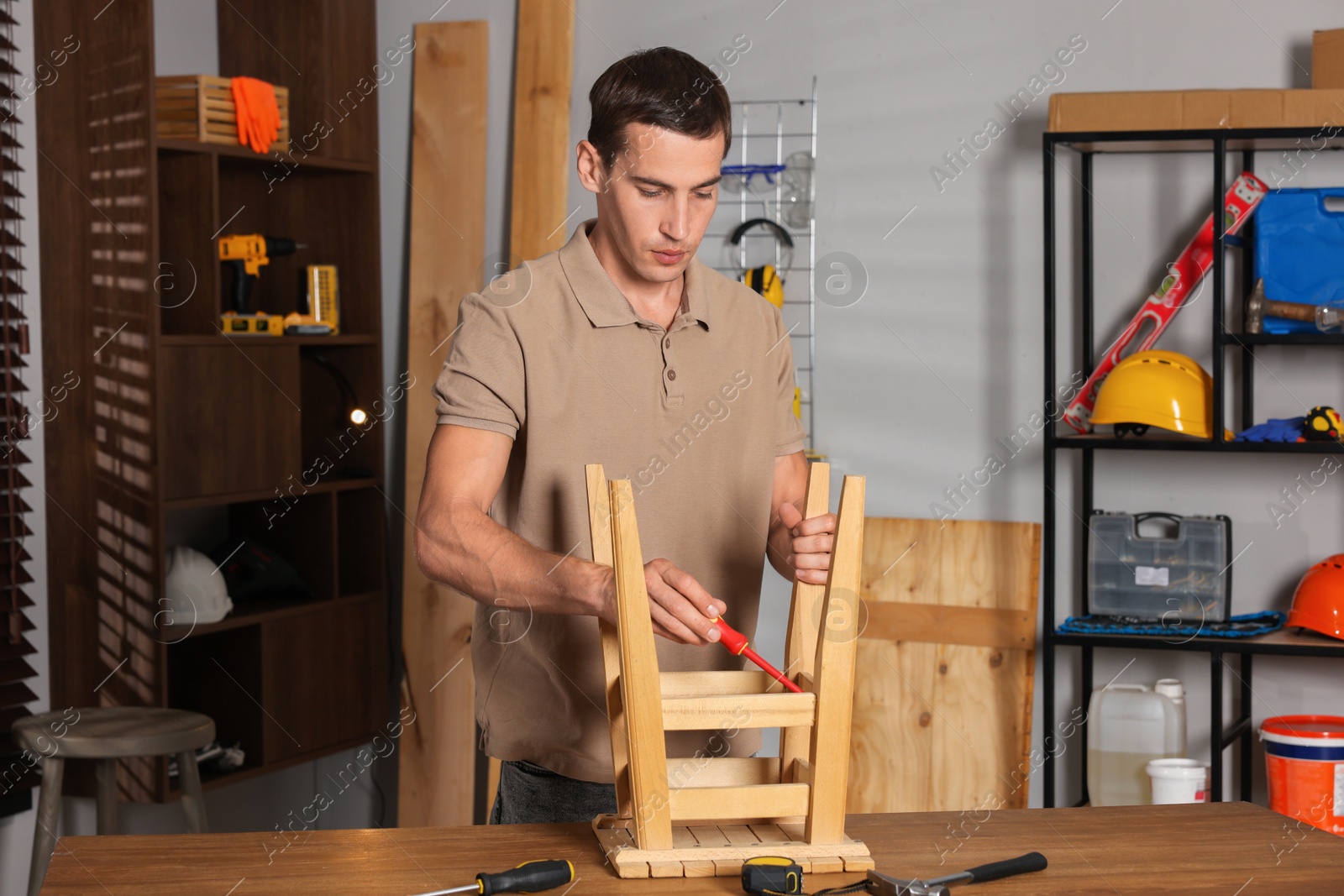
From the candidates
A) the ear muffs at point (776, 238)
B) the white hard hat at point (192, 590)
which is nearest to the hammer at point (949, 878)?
the ear muffs at point (776, 238)

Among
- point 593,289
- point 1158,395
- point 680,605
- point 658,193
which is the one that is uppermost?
point 658,193

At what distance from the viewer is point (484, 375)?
155 cm

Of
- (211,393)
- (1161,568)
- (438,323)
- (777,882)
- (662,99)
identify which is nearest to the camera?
(777,882)

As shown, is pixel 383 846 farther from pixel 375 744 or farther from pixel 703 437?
pixel 375 744

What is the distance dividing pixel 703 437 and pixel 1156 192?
1.78m

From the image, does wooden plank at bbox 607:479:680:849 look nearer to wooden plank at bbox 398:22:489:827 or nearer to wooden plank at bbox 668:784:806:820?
wooden plank at bbox 668:784:806:820

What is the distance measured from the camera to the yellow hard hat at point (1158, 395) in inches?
106

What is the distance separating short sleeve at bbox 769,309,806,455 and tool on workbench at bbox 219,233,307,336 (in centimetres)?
172

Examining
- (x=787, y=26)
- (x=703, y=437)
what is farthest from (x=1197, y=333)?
(x=703, y=437)

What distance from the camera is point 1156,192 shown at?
2.96 metres

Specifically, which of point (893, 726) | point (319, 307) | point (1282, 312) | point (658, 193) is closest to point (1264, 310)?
point (1282, 312)

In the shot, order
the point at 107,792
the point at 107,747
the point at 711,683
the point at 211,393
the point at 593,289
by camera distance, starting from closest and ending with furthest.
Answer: the point at 711,683, the point at 593,289, the point at 107,747, the point at 107,792, the point at 211,393

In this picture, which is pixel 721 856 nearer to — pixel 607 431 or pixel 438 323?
pixel 607 431

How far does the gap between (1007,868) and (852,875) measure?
0.16 m
